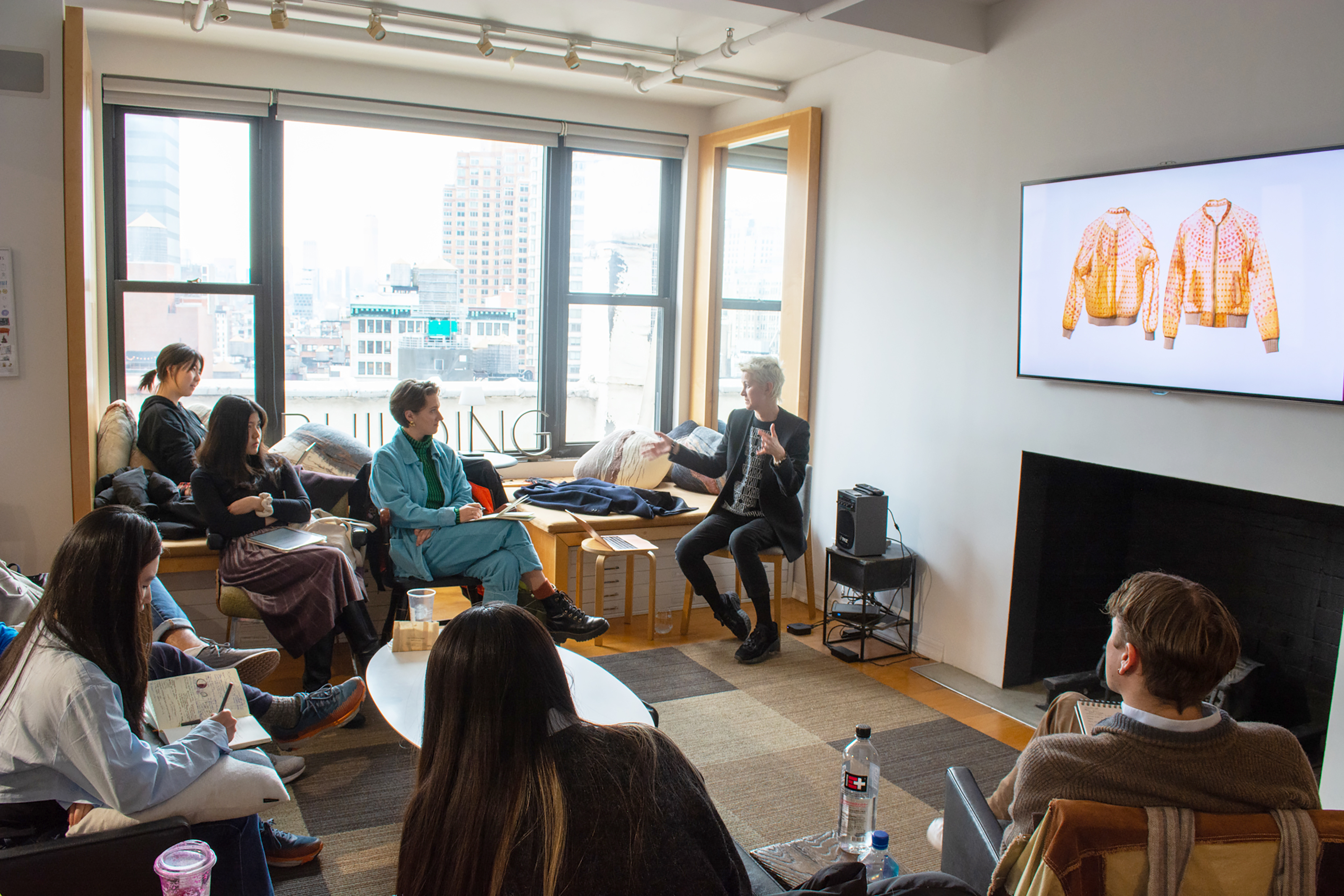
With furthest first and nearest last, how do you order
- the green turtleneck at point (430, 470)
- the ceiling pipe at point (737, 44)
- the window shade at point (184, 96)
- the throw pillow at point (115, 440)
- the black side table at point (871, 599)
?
1. the window shade at point (184, 96)
2. the black side table at point (871, 599)
3. the throw pillow at point (115, 440)
4. the green turtleneck at point (430, 470)
5. the ceiling pipe at point (737, 44)

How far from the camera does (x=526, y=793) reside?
125cm

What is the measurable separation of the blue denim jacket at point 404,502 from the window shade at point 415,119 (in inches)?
82.2

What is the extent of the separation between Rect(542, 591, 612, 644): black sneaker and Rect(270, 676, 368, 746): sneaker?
1.22 meters

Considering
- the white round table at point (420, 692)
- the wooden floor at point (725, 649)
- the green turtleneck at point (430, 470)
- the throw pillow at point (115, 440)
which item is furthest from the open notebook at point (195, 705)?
the throw pillow at point (115, 440)

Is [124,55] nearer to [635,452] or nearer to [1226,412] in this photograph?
[635,452]

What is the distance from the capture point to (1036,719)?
12.0 ft

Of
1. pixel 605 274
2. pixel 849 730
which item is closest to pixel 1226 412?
pixel 849 730

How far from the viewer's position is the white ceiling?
3.76 meters

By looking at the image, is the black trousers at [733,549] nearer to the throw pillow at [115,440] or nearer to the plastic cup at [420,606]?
the plastic cup at [420,606]

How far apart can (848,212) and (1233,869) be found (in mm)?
3901

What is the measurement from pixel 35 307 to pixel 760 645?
341 cm

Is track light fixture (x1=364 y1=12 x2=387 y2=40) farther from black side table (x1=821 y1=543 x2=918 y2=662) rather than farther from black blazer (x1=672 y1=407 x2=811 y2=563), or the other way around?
black side table (x1=821 y1=543 x2=918 y2=662)

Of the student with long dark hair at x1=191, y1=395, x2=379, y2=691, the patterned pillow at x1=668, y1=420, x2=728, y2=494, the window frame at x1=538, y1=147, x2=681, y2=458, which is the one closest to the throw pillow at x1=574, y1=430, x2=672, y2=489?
the patterned pillow at x1=668, y1=420, x2=728, y2=494

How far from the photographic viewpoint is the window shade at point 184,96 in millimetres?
4586
